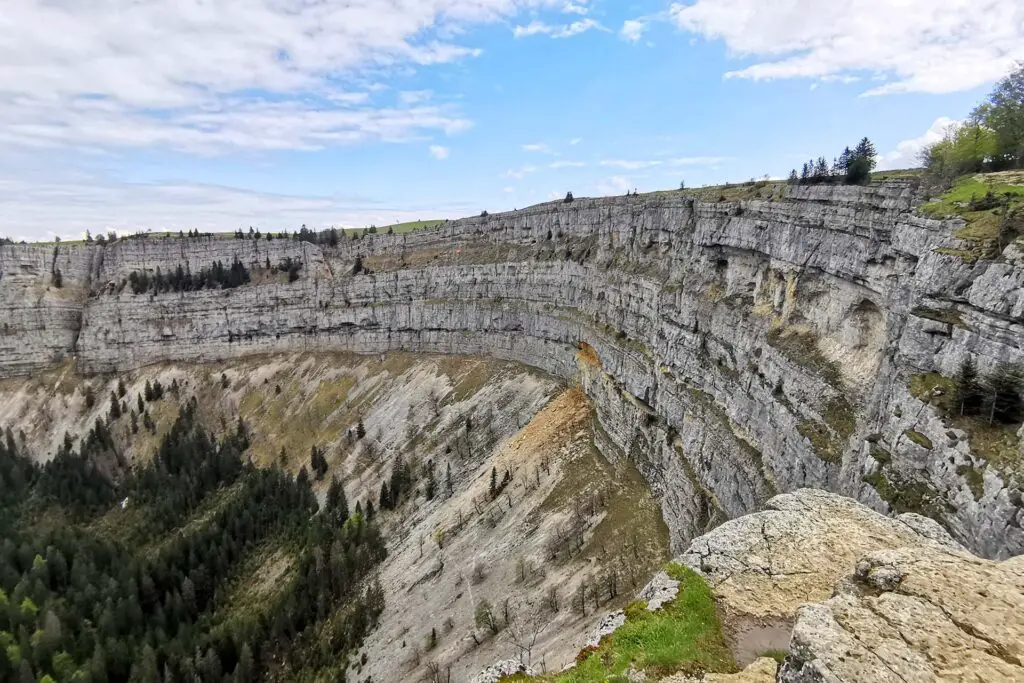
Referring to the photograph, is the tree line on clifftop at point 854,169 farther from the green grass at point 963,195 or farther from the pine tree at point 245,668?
the pine tree at point 245,668

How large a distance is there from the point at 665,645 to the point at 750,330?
2588 cm

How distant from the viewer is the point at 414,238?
388ft

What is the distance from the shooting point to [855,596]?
12.6 metres

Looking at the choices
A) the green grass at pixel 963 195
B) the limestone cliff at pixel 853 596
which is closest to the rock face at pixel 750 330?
the green grass at pixel 963 195

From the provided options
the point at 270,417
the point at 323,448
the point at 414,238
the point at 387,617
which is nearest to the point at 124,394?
the point at 270,417

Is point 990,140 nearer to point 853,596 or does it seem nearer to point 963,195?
point 963,195

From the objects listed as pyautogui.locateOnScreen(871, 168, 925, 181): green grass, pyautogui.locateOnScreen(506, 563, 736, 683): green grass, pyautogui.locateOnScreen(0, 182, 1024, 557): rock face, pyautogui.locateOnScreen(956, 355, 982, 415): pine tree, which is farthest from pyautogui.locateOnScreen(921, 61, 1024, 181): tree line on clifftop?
pyautogui.locateOnScreen(506, 563, 736, 683): green grass

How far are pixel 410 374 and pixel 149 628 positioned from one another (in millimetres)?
46265

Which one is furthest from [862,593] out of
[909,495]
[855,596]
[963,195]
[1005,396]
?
[963,195]

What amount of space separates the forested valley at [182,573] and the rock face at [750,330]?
3182cm

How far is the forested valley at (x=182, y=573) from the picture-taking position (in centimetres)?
5409

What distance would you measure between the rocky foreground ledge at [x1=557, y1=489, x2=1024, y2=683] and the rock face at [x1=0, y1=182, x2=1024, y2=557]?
11.6ft

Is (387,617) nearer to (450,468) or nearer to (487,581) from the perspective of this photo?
(487,581)

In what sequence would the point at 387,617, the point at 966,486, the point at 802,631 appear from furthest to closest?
the point at 387,617, the point at 966,486, the point at 802,631
